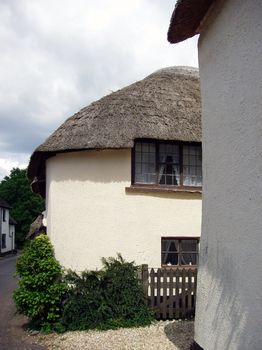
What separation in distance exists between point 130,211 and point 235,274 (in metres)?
6.37

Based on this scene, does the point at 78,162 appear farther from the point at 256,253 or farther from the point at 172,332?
the point at 256,253

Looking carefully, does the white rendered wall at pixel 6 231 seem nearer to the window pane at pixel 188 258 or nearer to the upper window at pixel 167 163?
the upper window at pixel 167 163

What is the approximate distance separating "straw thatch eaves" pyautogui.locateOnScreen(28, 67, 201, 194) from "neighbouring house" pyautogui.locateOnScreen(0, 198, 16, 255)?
112 feet

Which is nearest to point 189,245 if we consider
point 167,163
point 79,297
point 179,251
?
point 179,251

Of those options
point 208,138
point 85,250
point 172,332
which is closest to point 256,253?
point 208,138

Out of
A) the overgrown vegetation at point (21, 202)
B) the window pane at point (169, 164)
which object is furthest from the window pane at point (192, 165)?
the overgrown vegetation at point (21, 202)

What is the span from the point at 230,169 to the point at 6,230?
46.0 m

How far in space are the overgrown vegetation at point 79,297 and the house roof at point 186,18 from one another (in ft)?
19.6

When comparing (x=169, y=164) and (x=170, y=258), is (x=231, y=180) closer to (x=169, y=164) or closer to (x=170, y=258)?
(x=169, y=164)

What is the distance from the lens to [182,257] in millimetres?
11609

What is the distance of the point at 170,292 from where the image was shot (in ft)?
33.7

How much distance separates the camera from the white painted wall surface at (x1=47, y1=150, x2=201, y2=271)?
36.2 ft

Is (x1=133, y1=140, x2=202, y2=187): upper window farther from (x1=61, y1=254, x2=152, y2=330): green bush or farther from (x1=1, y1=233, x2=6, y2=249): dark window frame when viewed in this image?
(x1=1, y1=233, x2=6, y2=249): dark window frame

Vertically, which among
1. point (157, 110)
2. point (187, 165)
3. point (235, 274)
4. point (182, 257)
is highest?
point (157, 110)
